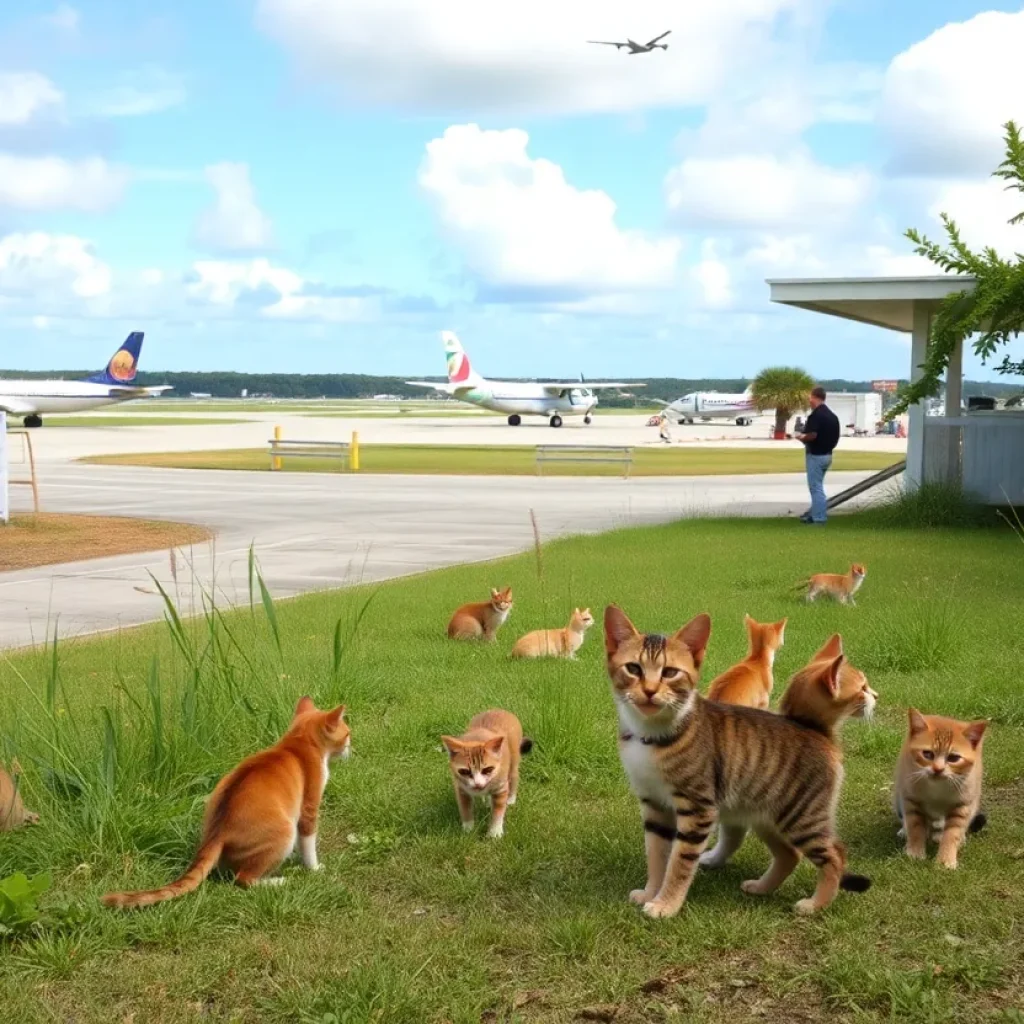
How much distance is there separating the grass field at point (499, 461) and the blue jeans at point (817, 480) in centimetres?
1623

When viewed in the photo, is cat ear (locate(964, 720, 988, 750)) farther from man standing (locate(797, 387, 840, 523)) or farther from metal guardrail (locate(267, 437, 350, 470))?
metal guardrail (locate(267, 437, 350, 470))

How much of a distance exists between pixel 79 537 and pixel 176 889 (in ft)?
55.8

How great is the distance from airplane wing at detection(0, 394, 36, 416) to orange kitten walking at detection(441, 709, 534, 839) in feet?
240

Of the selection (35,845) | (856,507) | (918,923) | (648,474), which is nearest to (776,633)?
(918,923)

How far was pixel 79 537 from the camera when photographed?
20.9 metres

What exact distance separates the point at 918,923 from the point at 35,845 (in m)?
3.65

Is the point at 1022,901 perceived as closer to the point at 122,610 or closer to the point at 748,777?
the point at 748,777

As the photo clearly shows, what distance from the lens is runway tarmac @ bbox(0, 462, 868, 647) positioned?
47.9 ft

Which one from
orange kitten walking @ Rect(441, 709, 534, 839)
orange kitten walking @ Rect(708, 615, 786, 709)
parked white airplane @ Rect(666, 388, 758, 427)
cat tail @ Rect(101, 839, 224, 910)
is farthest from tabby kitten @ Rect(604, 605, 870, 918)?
parked white airplane @ Rect(666, 388, 758, 427)

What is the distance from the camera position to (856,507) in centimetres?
2661

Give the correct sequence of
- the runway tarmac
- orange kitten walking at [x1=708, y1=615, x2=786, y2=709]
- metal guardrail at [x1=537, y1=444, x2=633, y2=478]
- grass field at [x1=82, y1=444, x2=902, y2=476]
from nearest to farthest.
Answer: orange kitten walking at [x1=708, y1=615, x2=786, y2=709] < the runway tarmac < metal guardrail at [x1=537, y1=444, x2=633, y2=478] < grass field at [x1=82, y1=444, x2=902, y2=476]

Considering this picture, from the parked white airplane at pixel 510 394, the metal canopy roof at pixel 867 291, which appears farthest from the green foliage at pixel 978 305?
the parked white airplane at pixel 510 394

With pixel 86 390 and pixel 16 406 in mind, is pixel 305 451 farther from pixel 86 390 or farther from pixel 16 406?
pixel 86 390

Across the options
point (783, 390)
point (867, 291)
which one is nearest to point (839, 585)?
point (867, 291)
